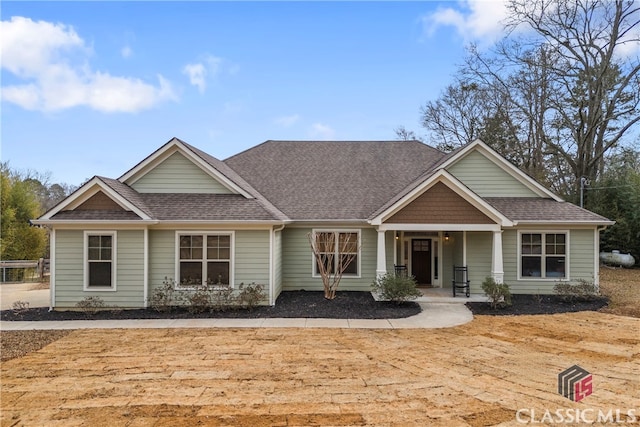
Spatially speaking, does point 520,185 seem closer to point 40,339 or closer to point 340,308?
point 340,308

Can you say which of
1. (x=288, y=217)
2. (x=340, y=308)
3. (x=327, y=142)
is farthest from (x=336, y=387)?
(x=327, y=142)

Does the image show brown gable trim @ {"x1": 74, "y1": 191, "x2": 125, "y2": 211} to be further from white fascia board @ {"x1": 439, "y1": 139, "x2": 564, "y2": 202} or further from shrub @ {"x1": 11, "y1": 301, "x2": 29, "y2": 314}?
white fascia board @ {"x1": 439, "y1": 139, "x2": 564, "y2": 202}

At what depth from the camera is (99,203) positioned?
35.9ft

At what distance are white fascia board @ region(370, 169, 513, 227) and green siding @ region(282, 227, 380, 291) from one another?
181 centimetres

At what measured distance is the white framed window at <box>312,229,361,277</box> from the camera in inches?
527

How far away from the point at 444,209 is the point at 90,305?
1128 centimetres

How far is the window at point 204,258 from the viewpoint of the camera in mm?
11297

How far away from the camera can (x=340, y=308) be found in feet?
36.5

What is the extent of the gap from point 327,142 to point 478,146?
7184 millimetres

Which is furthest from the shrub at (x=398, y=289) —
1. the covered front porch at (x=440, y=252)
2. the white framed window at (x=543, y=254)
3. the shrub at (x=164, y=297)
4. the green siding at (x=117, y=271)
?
the green siding at (x=117, y=271)

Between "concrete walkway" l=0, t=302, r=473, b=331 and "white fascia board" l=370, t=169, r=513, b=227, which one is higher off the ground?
"white fascia board" l=370, t=169, r=513, b=227

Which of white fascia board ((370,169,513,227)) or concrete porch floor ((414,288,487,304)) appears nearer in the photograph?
white fascia board ((370,169,513,227))

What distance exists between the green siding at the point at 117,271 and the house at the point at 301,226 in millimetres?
30

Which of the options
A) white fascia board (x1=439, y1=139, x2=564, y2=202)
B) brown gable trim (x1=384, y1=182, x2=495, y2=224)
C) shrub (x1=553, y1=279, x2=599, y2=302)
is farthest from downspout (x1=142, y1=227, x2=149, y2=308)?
shrub (x1=553, y1=279, x2=599, y2=302)
